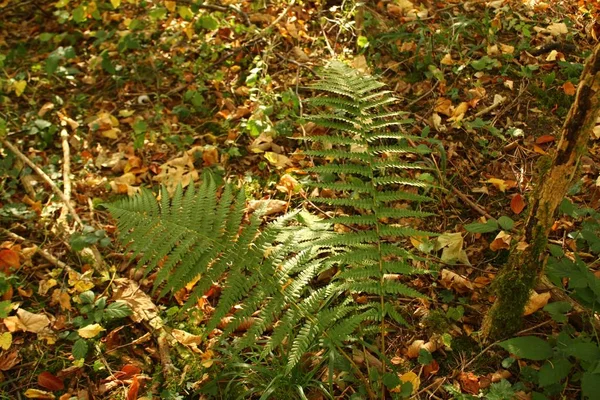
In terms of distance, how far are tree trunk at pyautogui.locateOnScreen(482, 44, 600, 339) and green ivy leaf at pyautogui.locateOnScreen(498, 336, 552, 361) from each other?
0.13 m

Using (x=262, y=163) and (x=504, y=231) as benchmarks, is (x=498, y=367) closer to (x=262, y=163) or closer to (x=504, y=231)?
(x=504, y=231)

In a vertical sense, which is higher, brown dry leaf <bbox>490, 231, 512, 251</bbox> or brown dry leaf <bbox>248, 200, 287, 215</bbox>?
brown dry leaf <bbox>490, 231, 512, 251</bbox>

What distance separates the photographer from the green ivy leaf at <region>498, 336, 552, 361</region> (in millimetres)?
1916

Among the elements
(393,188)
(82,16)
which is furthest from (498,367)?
(82,16)

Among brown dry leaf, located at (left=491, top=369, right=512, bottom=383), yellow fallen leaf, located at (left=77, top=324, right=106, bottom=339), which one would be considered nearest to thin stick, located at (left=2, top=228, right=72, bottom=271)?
yellow fallen leaf, located at (left=77, top=324, right=106, bottom=339)

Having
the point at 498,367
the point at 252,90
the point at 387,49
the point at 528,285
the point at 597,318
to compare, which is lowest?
the point at 498,367

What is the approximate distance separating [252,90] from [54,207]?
1441 mm

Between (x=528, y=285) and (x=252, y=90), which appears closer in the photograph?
(x=528, y=285)

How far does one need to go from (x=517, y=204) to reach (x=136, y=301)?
1.99m

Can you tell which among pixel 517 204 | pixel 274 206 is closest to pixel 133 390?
pixel 274 206

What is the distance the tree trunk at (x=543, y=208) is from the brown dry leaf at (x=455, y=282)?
18 cm

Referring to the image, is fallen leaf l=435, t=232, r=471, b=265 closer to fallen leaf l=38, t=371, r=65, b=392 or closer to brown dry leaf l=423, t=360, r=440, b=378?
brown dry leaf l=423, t=360, r=440, b=378

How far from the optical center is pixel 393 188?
2.80m

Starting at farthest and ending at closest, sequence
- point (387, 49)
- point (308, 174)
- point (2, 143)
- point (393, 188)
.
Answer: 1. point (387, 49)
2. point (2, 143)
3. point (308, 174)
4. point (393, 188)
